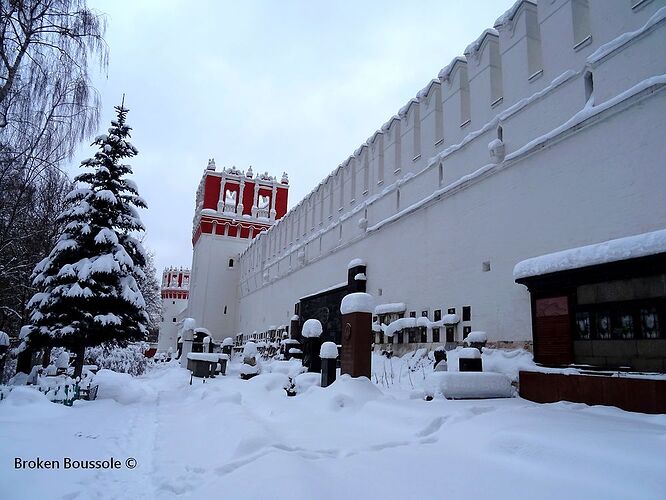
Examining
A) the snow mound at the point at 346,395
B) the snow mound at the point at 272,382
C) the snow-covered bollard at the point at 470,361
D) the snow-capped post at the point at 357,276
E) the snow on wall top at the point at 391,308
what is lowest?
the snow mound at the point at 272,382

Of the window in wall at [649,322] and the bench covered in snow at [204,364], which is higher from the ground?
the window in wall at [649,322]

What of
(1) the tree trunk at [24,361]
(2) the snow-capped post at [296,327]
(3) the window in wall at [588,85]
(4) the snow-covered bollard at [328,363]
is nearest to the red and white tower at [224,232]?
(2) the snow-capped post at [296,327]

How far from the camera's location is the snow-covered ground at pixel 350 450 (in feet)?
11.7

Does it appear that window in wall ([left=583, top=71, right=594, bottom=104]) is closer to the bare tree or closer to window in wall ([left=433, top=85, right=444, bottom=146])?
window in wall ([left=433, top=85, right=444, bottom=146])

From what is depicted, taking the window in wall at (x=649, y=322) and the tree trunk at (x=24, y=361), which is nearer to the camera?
the window in wall at (x=649, y=322)

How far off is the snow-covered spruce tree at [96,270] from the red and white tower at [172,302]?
39761 millimetres

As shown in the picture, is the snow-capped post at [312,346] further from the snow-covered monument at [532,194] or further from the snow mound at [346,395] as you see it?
the snow mound at [346,395]

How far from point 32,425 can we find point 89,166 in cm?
899

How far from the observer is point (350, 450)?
4.86 metres

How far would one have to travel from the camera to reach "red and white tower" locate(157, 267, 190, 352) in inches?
2080

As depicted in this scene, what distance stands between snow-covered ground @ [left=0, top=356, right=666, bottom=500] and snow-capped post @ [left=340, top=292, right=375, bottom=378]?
1070mm

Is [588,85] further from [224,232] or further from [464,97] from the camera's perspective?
[224,232]

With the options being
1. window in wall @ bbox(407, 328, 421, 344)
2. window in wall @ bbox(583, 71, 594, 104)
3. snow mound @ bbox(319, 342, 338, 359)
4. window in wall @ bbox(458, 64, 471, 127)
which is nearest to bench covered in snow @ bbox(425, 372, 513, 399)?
snow mound @ bbox(319, 342, 338, 359)

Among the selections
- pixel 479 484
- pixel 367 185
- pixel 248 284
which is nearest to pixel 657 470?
pixel 479 484
